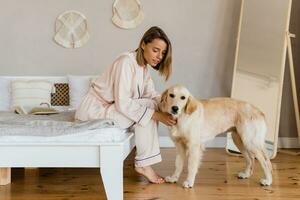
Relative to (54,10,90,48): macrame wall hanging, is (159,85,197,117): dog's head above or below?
below

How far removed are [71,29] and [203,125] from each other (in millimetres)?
1839

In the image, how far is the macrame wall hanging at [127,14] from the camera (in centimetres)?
371

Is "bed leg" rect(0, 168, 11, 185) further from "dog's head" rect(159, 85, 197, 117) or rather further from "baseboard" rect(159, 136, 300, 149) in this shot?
"baseboard" rect(159, 136, 300, 149)

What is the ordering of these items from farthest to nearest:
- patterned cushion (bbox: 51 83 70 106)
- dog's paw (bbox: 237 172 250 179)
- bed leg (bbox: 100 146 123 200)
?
patterned cushion (bbox: 51 83 70 106), dog's paw (bbox: 237 172 250 179), bed leg (bbox: 100 146 123 200)

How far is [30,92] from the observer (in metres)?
3.39

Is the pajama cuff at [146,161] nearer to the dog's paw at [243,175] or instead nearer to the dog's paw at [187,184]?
the dog's paw at [187,184]

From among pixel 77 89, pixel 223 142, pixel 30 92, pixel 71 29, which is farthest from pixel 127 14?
pixel 223 142

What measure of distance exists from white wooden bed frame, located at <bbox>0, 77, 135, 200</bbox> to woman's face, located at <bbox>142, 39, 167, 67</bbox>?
1.93 feet

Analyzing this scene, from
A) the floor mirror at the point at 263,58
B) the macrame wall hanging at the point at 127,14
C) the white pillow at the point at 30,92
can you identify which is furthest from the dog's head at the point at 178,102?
the macrame wall hanging at the point at 127,14

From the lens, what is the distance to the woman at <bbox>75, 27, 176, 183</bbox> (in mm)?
2236

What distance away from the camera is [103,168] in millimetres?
1946

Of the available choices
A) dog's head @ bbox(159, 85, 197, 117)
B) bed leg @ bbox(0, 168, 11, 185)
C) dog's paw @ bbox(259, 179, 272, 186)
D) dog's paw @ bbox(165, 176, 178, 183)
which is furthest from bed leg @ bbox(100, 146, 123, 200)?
dog's paw @ bbox(259, 179, 272, 186)

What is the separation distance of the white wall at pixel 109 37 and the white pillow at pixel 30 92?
0.32 metres

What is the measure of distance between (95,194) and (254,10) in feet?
7.08
